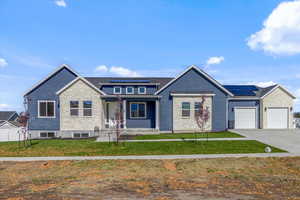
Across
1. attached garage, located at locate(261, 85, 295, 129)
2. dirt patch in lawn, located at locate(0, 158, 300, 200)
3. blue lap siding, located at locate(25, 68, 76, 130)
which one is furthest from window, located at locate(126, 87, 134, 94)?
attached garage, located at locate(261, 85, 295, 129)

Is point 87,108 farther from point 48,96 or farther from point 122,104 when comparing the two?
point 48,96

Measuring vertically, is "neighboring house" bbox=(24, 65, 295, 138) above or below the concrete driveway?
above

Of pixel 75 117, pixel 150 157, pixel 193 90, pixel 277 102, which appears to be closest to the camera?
pixel 150 157

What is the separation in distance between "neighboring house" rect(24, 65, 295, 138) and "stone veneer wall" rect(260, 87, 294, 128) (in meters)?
5.36

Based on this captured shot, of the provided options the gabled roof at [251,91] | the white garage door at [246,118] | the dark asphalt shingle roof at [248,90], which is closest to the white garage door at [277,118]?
the white garage door at [246,118]

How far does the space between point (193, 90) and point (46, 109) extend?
49.3 feet

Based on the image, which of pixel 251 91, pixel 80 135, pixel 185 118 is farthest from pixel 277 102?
pixel 80 135

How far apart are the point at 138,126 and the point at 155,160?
1099 centimetres

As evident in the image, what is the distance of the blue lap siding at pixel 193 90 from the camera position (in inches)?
781

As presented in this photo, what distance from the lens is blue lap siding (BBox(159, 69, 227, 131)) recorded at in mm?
19828

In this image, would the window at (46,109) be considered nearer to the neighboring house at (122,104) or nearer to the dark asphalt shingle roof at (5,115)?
the neighboring house at (122,104)

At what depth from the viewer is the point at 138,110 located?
67.1 feet

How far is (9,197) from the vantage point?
17.8 ft

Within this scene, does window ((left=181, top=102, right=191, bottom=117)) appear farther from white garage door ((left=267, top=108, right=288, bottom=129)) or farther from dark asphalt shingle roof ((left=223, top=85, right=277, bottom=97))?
white garage door ((left=267, top=108, right=288, bottom=129))
